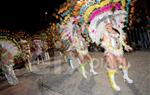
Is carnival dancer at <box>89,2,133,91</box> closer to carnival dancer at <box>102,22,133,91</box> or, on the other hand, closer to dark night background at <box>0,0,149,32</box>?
carnival dancer at <box>102,22,133,91</box>

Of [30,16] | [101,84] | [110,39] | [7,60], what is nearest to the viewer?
[110,39]

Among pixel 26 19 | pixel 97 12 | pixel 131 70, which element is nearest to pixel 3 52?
pixel 97 12

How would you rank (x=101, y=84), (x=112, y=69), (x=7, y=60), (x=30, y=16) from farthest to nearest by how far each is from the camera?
(x=30, y=16) → (x=7, y=60) → (x=101, y=84) → (x=112, y=69)

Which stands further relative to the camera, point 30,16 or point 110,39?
point 30,16

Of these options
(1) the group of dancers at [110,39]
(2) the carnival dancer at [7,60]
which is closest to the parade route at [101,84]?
(1) the group of dancers at [110,39]

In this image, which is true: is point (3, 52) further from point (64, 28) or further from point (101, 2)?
point (101, 2)

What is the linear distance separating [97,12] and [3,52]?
18.1 feet

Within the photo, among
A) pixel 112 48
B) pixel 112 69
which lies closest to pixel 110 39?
pixel 112 48

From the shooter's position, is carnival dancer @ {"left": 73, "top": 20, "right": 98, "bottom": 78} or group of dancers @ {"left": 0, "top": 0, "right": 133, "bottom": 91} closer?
group of dancers @ {"left": 0, "top": 0, "right": 133, "bottom": 91}

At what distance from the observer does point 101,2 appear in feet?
30.1

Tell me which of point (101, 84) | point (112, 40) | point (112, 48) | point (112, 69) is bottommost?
point (101, 84)

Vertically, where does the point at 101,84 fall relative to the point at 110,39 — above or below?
below

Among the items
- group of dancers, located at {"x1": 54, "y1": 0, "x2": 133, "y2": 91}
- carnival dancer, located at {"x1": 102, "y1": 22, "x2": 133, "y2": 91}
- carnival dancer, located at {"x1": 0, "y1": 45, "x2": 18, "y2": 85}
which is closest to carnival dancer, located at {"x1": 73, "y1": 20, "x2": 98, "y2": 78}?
group of dancers, located at {"x1": 54, "y1": 0, "x2": 133, "y2": 91}

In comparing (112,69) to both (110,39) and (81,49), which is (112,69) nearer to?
(110,39)
